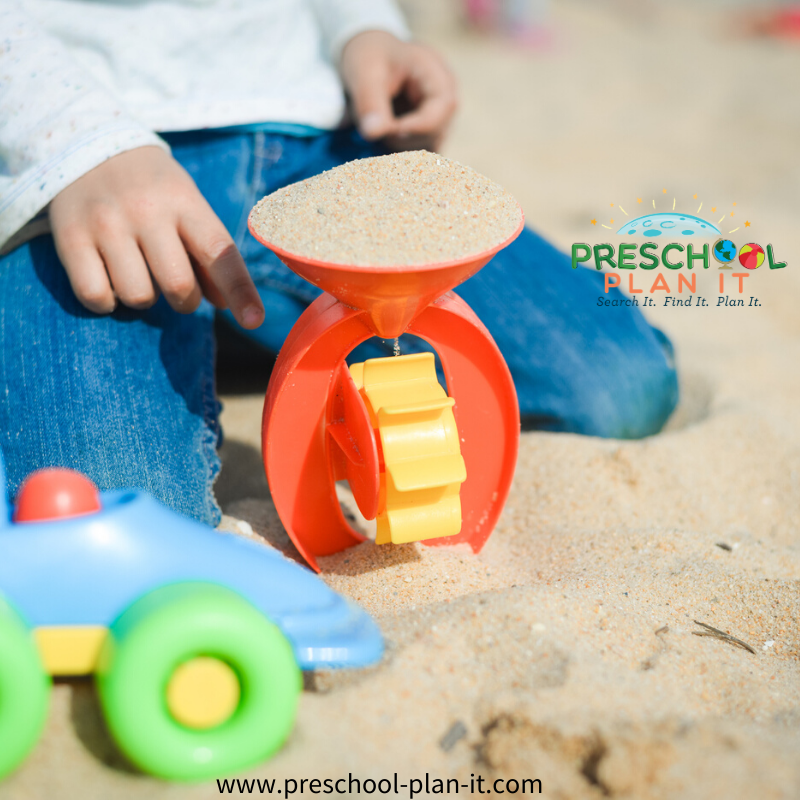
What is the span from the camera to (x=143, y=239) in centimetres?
92

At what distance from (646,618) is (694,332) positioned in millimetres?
1120

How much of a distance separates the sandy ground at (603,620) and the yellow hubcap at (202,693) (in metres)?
0.05

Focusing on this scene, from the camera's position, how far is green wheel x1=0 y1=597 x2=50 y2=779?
0.53 metres

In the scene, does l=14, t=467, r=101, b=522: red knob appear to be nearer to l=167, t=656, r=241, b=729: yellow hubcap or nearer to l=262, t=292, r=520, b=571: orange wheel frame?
l=167, t=656, r=241, b=729: yellow hubcap

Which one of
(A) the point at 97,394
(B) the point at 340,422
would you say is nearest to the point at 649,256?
(B) the point at 340,422

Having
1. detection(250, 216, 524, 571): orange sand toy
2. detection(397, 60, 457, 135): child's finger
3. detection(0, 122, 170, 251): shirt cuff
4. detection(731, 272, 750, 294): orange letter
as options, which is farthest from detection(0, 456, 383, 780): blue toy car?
detection(731, 272, 750, 294): orange letter

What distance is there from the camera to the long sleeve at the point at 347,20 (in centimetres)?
130

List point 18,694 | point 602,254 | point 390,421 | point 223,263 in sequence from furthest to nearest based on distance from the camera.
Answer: point 602,254, point 223,263, point 390,421, point 18,694

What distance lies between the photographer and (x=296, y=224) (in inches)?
27.8

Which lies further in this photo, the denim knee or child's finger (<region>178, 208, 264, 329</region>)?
the denim knee

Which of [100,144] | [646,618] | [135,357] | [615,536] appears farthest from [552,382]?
[100,144]

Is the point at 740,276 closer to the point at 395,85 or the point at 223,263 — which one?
the point at 395,85

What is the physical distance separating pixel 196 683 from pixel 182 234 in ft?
1.87

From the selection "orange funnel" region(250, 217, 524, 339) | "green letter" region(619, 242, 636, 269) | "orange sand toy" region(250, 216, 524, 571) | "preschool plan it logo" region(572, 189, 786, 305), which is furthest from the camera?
"preschool plan it logo" region(572, 189, 786, 305)
